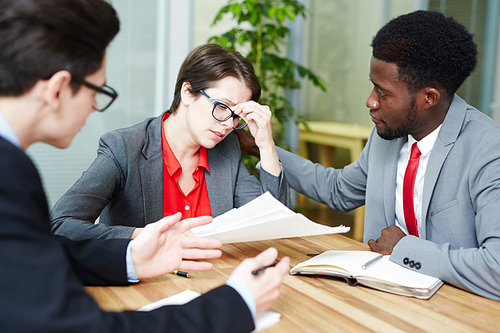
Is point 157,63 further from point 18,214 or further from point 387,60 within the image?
point 18,214

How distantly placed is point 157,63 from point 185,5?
0.48 m

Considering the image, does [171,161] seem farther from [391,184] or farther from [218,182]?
[391,184]

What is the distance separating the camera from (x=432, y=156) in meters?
1.37

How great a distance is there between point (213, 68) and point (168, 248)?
2.41 ft

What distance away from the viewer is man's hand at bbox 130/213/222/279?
39.8 inches

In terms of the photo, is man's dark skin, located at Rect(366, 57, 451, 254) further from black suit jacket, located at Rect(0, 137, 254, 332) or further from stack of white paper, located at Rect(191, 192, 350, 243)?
black suit jacket, located at Rect(0, 137, 254, 332)

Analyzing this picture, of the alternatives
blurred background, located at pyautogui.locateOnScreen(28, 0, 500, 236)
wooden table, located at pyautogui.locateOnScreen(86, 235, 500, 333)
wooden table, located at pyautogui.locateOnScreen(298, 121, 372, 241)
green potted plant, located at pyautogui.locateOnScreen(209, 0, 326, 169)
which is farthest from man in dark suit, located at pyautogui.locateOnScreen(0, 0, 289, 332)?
wooden table, located at pyautogui.locateOnScreen(298, 121, 372, 241)

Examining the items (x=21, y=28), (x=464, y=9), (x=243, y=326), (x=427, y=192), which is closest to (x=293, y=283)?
(x=243, y=326)

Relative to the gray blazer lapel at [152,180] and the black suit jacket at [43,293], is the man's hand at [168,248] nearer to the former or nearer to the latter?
the black suit jacket at [43,293]

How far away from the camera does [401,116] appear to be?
56.1 inches

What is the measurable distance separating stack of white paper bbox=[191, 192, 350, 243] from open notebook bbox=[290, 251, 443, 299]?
0.30 feet

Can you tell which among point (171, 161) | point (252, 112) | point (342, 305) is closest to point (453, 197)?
point (342, 305)

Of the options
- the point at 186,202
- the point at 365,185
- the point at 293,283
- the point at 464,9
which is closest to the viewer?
the point at 293,283

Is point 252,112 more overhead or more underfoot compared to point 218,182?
more overhead
